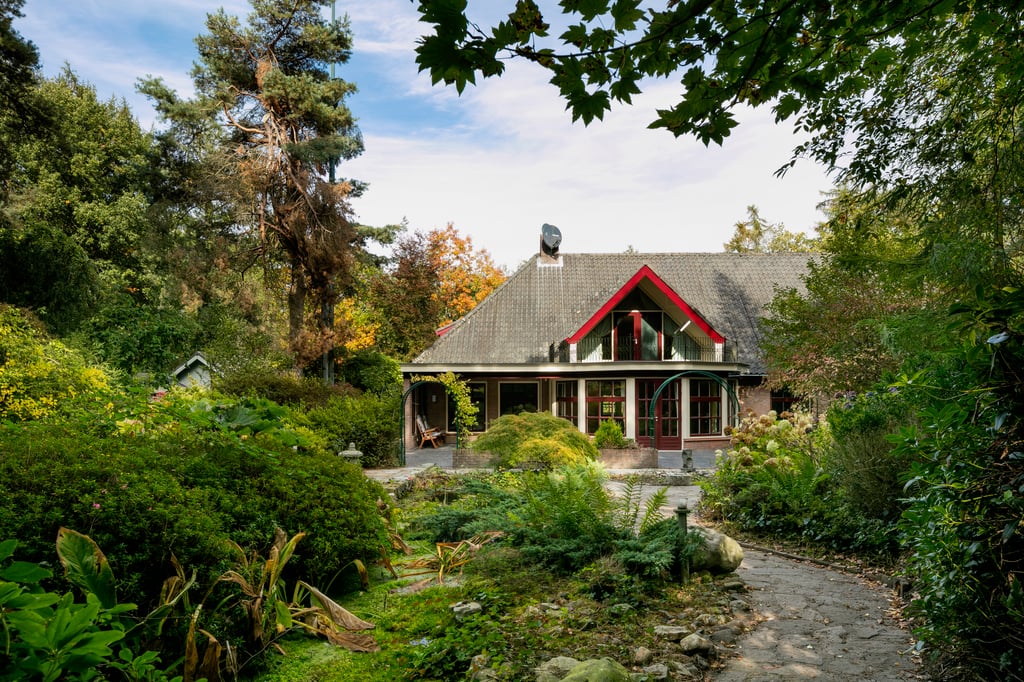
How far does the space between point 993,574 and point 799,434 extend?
8715mm

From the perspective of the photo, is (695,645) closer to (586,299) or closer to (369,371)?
(586,299)

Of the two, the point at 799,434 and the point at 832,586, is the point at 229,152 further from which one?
the point at 832,586

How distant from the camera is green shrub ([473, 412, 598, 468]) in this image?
12.5 m

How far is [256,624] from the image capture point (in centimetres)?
435

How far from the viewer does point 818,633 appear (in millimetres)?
5297

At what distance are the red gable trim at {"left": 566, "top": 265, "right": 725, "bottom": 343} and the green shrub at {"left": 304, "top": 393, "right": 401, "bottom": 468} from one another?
6.43 metres

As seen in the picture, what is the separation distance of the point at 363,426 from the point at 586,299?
1015 centimetres

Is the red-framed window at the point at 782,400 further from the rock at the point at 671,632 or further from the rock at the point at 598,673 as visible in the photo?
the rock at the point at 598,673

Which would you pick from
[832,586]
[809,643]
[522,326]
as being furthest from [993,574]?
[522,326]

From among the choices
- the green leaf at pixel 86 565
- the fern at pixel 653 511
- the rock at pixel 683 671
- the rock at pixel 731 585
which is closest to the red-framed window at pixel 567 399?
the fern at pixel 653 511

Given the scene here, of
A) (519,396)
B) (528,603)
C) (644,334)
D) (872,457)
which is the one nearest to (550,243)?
(644,334)

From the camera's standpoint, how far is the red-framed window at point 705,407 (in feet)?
69.1

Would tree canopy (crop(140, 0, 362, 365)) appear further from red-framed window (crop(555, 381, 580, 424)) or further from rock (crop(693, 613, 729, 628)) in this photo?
rock (crop(693, 613, 729, 628))

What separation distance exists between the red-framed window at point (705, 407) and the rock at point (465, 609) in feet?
55.0
